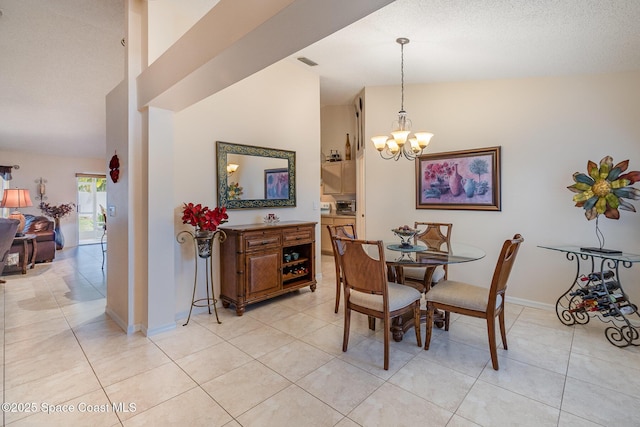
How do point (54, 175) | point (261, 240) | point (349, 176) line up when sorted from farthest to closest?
point (54, 175), point (349, 176), point (261, 240)

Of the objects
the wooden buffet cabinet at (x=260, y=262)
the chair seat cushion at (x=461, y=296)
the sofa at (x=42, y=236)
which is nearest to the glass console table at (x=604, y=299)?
the chair seat cushion at (x=461, y=296)

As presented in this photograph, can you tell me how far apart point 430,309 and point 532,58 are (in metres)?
2.69

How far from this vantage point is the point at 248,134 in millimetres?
3686

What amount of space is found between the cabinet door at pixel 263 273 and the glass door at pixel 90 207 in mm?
8050

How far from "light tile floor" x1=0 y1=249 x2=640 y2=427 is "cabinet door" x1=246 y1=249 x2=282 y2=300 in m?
0.29

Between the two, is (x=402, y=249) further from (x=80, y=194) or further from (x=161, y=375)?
(x=80, y=194)

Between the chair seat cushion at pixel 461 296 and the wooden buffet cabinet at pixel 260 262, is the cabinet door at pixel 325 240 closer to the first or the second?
the wooden buffet cabinet at pixel 260 262

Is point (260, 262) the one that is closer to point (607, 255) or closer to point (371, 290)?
point (371, 290)

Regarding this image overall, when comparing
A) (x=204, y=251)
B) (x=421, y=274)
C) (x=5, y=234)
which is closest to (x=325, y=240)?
(x=421, y=274)

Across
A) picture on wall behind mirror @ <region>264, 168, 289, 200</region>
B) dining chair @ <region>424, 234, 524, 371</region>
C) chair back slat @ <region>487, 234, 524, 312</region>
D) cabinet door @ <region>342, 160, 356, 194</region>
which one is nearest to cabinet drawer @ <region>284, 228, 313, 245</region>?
picture on wall behind mirror @ <region>264, 168, 289, 200</region>

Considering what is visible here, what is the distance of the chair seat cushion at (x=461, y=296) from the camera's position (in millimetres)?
2266

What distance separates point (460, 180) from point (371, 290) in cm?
242

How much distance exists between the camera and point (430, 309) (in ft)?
8.05

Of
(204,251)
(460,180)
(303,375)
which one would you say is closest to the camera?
(303,375)
